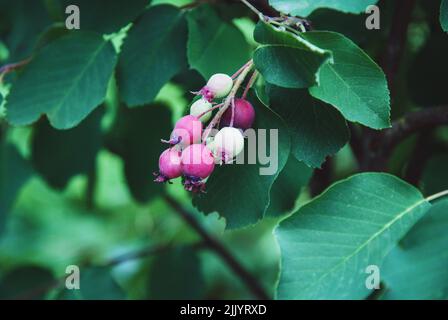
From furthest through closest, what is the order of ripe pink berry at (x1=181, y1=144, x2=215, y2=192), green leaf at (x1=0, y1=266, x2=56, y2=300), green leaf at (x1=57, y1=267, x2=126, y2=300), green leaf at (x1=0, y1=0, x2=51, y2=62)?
green leaf at (x1=0, y1=266, x2=56, y2=300) → green leaf at (x1=0, y1=0, x2=51, y2=62) → green leaf at (x1=57, y1=267, x2=126, y2=300) → ripe pink berry at (x1=181, y1=144, x2=215, y2=192)

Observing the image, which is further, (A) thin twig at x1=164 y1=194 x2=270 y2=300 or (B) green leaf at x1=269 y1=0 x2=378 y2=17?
(A) thin twig at x1=164 y1=194 x2=270 y2=300

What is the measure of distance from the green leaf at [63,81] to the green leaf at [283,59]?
0.29 meters

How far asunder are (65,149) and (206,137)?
1.88ft

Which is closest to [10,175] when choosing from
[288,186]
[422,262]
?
[288,186]

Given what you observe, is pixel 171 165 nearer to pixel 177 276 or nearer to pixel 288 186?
pixel 288 186

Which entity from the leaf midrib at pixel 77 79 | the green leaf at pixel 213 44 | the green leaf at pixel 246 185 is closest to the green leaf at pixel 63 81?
the leaf midrib at pixel 77 79

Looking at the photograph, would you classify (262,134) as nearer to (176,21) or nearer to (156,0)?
(176,21)

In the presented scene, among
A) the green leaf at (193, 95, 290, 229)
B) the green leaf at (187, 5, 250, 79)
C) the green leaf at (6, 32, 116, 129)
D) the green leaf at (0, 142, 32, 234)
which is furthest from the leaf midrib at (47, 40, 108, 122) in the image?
the green leaf at (0, 142, 32, 234)

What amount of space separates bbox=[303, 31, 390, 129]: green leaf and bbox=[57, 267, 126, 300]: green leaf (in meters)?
0.53

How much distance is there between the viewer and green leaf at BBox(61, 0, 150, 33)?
2.80ft

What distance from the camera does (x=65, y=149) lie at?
1.12 metres

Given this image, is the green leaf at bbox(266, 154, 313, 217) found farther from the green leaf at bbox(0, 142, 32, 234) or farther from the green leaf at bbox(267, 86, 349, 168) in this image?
the green leaf at bbox(0, 142, 32, 234)

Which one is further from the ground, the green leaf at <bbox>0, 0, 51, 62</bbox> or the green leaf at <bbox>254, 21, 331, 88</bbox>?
the green leaf at <bbox>254, 21, 331, 88</bbox>

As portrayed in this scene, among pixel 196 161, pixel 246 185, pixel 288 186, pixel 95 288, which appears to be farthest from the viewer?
pixel 95 288
